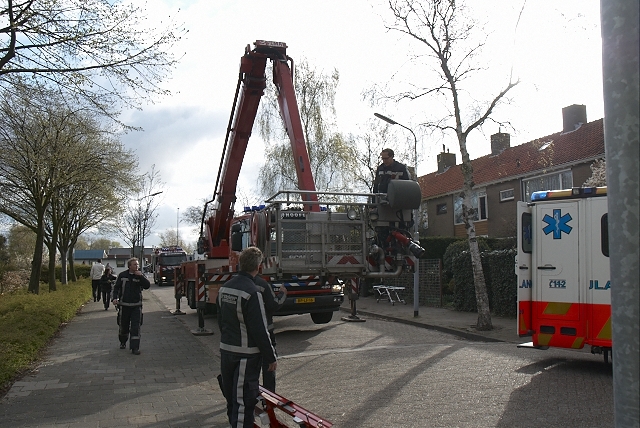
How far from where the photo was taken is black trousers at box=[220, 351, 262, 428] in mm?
4707

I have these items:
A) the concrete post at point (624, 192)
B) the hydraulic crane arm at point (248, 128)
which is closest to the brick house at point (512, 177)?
the hydraulic crane arm at point (248, 128)

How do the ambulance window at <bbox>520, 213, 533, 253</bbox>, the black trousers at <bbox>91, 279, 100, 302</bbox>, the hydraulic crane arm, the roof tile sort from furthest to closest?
the roof tile, the black trousers at <bbox>91, 279, 100, 302</bbox>, the hydraulic crane arm, the ambulance window at <bbox>520, 213, 533, 253</bbox>

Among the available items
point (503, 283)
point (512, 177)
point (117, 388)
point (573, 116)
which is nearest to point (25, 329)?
point (117, 388)

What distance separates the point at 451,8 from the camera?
12852 mm

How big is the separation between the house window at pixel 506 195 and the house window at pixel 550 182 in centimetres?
85

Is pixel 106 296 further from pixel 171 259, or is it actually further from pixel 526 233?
pixel 171 259

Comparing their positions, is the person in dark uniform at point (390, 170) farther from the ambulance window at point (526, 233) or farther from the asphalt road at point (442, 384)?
the asphalt road at point (442, 384)

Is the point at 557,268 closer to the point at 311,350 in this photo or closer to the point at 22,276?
Answer: the point at 311,350

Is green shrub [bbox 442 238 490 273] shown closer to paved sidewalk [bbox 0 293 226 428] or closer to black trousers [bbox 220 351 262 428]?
paved sidewalk [bbox 0 293 226 428]

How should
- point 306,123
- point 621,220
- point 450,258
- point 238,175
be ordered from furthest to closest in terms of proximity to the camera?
point 306,123 < point 450,258 < point 238,175 < point 621,220

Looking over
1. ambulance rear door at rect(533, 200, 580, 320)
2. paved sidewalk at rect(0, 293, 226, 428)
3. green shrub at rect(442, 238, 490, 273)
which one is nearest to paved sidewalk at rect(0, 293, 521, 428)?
paved sidewalk at rect(0, 293, 226, 428)

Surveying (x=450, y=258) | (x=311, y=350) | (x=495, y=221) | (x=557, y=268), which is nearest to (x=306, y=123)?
(x=495, y=221)

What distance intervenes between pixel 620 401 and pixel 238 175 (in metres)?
13.2

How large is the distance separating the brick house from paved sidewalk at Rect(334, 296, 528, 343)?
627 cm
